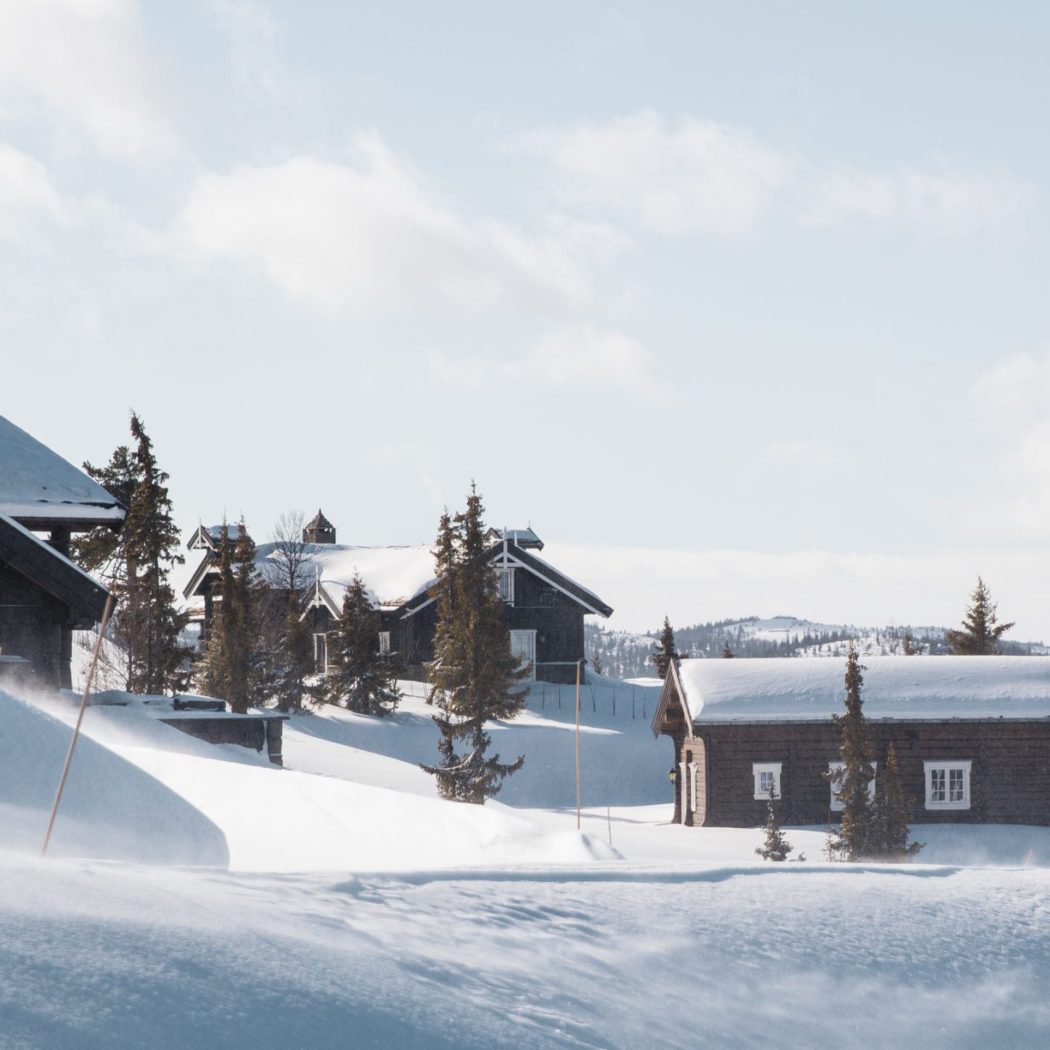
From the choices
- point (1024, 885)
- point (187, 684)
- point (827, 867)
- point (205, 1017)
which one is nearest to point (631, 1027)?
point (205, 1017)

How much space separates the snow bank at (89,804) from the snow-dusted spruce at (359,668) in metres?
36.8

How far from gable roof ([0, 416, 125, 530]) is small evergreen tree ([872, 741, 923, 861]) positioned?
16472 mm

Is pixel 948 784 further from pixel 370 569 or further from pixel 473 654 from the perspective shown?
pixel 370 569

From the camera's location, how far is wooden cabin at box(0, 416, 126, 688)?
17.1m

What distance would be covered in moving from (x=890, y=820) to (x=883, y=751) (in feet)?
22.1

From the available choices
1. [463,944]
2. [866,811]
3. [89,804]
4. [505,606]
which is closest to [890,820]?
[866,811]

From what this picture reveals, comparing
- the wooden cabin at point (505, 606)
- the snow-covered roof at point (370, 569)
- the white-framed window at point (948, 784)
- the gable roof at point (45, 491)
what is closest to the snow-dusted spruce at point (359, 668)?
the wooden cabin at point (505, 606)

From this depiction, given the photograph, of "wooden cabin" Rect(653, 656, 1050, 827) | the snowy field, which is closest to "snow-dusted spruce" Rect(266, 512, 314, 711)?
"wooden cabin" Rect(653, 656, 1050, 827)

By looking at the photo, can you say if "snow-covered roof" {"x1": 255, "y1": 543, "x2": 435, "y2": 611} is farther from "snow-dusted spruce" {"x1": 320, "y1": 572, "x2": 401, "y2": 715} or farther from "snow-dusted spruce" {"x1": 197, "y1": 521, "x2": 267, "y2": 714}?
"snow-dusted spruce" {"x1": 197, "y1": 521, "x2": 267, "y2": 714}

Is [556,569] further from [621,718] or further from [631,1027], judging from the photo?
[631,1027]

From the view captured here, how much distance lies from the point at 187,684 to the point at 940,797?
2290cm

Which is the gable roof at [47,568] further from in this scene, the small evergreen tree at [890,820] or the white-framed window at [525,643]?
the white-framed window at [525,643]

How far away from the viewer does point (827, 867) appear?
30.2ft

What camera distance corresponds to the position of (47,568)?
1722 centimetres
